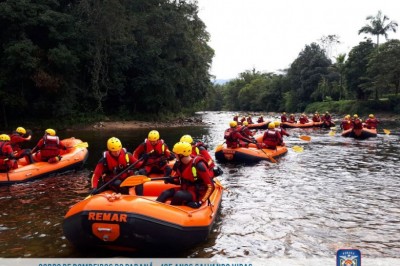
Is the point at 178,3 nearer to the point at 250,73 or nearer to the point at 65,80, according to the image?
the point at 65,80

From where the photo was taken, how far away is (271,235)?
21.7ft

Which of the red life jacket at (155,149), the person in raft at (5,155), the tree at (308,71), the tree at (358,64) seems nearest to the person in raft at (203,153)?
the red life jacket at (155,149)

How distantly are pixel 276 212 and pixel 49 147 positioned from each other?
23.7 feet

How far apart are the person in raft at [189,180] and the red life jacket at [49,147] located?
630cm

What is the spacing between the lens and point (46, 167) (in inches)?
436

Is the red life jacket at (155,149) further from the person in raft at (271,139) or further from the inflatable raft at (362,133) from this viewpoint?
the inflatable raft at (362,133)

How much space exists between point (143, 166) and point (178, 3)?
29995 mm

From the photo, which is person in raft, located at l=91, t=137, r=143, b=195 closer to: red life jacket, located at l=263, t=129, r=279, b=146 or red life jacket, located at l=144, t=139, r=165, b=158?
red life jacket, located at l=144, t=139, r=165, b=158

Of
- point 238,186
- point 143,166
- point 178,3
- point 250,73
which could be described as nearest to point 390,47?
point 178,3

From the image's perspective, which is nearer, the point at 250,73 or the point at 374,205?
the point at 374,205

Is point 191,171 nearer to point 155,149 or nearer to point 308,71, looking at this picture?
point 155,149

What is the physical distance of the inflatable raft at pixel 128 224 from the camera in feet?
16.8

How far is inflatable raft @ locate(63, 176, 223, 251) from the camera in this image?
5.12 metres

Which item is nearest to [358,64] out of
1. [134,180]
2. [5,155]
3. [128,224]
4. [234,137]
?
[234,137]
